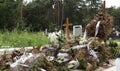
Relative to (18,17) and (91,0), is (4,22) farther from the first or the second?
(91,0)

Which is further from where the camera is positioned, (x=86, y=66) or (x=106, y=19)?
(x=106, y=19)

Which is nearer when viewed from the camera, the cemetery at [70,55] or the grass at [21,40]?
the cemetery at [70,55]

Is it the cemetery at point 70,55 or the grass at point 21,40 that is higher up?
the cemetery at point 70,55

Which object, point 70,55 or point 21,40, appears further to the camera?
point 21,40

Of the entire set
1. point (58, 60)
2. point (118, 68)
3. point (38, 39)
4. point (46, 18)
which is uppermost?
point (118, 68)

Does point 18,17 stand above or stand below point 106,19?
below

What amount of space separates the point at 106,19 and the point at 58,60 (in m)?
4.27

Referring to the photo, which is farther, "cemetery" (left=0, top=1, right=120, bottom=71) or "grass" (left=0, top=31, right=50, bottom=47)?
"grass" (left=0, top=31, right=50, bottom=47)

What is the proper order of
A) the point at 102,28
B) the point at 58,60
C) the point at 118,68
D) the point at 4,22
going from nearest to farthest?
1. the point at 118,68
2. the point at 58,60
3. the point at 102,28
4. the point at 4,22

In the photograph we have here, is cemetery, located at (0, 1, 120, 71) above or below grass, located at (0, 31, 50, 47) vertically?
above

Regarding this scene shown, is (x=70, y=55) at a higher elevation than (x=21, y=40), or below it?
higher

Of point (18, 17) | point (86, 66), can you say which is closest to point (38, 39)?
point (86, 66)

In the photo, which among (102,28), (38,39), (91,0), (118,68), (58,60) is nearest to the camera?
(118,68)

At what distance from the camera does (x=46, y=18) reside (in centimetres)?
→ 5981
